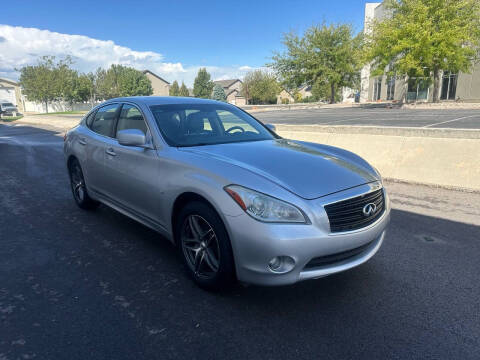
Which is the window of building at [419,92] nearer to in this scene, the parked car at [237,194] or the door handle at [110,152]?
the parked car at [237,194]

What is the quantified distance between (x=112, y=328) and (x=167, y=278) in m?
0.76

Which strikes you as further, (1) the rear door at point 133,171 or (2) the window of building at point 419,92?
(2) the window of building at point 419,92

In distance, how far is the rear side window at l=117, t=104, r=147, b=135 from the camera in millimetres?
3680

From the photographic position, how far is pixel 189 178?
2.83 metres

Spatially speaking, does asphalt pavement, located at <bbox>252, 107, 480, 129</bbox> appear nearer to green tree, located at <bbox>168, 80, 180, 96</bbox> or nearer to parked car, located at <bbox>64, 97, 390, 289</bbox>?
parked car, located at <bbox>64, 97, 390, 289</bbox>

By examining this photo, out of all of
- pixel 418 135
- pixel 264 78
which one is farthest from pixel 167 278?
pixel 264 78

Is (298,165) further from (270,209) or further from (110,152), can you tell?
(110,152)

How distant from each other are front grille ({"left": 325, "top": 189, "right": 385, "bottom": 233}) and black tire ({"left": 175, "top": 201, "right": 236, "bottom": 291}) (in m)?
0.78

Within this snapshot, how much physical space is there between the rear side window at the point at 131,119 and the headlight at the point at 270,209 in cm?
164

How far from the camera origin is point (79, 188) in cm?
507

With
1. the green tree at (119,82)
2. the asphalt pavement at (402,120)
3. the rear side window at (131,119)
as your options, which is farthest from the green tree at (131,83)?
the rear side window at (131,119)

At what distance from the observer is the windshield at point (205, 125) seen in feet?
11.4

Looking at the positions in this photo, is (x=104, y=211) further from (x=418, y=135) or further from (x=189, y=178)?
(x=418, y=135)

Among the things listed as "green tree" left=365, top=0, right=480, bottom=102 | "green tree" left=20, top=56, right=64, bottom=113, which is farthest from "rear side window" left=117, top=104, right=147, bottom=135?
"green tree" left=20, top=56, right=64, bottom=113
